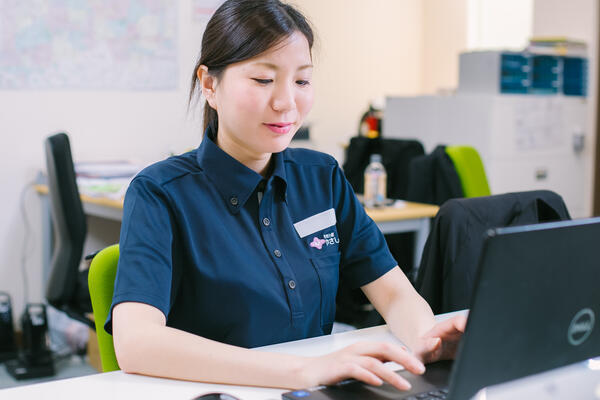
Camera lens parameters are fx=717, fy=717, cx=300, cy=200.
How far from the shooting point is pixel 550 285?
763mm

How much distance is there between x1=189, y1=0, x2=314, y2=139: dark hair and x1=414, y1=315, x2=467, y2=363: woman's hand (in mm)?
541

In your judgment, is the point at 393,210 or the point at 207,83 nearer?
the point at 207,83

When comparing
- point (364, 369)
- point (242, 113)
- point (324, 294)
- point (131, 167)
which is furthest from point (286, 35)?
point (131, 167)

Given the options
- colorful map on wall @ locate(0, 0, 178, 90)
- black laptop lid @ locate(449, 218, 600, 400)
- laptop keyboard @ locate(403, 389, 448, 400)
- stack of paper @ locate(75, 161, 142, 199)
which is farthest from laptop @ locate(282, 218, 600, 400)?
colorful map on wall @ locate(0, 0, 178, 90)

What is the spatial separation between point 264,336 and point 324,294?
0.48 feet

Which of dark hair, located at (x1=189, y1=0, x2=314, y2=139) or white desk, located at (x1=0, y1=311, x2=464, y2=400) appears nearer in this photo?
white desk, located at (x1=0, y1=311, x2=464, y2=400)

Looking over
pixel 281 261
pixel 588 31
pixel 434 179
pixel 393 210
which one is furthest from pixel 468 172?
pixel 588 31

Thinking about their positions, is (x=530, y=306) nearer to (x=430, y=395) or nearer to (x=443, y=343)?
(x=430, y=395)

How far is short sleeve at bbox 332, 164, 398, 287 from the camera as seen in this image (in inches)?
55.2

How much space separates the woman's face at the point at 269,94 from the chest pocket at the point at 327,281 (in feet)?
0.76

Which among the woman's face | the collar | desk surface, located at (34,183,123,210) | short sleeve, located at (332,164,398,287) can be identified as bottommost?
desk surface, located at (34,183,123,210)

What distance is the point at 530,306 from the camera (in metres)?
0.75

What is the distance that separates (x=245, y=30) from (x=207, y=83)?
0.14 metres

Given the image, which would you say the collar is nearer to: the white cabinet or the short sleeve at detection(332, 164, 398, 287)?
the short sleeve at detection(332, 164, 398, 287)
